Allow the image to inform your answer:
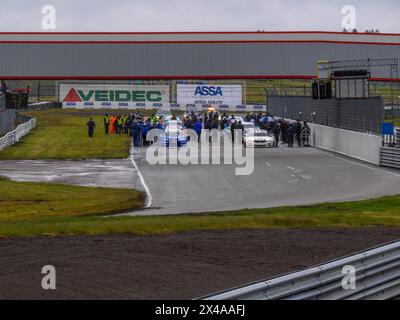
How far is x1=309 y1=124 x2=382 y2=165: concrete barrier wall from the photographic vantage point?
39312mm

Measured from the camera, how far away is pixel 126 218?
2062 centimetres

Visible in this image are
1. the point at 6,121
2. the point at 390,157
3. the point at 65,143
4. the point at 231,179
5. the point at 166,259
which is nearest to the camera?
the point at 166,259

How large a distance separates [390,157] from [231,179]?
771 centimetres

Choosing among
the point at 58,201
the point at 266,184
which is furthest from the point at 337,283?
the point at 266,184

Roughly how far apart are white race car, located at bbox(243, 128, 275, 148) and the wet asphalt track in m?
6.16

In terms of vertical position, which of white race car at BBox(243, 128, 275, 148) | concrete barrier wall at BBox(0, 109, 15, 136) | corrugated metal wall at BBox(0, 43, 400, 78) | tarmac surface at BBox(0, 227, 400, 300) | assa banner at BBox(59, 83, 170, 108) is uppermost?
corrugated metal wall at BBox(0, 43, 400, 78)

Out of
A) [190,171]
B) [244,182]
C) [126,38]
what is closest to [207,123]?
[126,38]

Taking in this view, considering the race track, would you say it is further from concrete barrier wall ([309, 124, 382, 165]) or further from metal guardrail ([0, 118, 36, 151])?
metal guardrail ([0, 118, 36, 151])

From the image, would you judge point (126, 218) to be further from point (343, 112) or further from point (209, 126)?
Answer: point (209, 126)

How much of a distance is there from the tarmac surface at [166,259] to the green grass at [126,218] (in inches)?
36.2

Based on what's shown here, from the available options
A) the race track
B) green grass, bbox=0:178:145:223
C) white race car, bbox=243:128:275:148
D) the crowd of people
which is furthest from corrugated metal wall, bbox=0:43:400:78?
green grass, bbox=0:178:145:223

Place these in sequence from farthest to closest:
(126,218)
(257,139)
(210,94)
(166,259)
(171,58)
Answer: (210,94) → (171,58) → (257,139) → (126,218) → (166,259)

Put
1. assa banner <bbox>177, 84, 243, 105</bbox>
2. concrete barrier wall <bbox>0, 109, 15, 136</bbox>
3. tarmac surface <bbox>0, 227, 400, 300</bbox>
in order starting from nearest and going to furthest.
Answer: tarmac surface <bbox>0, 227, 400, 300</bbox> → concrete barrier wall <bbox>0, 109, 15, 136</bbox> → assa banner <bbox>177, 84, 243, 105</bbox>
